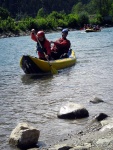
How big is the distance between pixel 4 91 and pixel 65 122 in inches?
161

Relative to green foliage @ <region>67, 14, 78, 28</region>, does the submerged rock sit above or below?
above

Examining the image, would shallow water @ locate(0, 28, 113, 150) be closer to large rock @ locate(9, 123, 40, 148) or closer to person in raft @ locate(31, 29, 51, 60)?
large rock @ locate(9, 123, 40, 148)

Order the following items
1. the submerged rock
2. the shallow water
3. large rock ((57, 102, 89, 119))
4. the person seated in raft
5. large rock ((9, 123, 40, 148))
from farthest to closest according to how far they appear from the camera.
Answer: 1. the person seated in raft
2. the submerged rock
3. large rock ((57, 102, 89, 119))
4. the shallow water
5. large rock ((9, 123, 40, 148))

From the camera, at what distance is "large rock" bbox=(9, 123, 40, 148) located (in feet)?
20.7

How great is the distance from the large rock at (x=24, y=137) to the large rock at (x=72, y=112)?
1587 mm

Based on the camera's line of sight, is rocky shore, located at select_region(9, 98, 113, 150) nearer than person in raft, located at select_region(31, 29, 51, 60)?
Yes

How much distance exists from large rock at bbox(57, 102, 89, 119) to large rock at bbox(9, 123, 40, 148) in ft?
5.21

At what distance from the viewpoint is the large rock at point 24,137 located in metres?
6.32

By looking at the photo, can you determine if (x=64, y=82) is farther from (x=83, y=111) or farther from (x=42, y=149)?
(x=42, y=149)

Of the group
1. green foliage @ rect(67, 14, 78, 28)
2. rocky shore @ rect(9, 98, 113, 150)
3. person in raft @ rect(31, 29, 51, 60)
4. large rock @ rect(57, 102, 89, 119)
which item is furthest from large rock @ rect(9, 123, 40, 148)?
green foliage @ rect(67, 14, 78, 28)

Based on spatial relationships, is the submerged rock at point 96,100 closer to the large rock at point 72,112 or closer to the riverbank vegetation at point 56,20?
the large rock at point 72,112

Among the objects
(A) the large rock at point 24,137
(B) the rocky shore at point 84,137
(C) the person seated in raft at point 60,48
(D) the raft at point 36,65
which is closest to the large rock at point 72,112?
(B) the rocky shore at point 84,137

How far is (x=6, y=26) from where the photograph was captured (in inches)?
2662

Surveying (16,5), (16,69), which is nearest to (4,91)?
(16,69)
